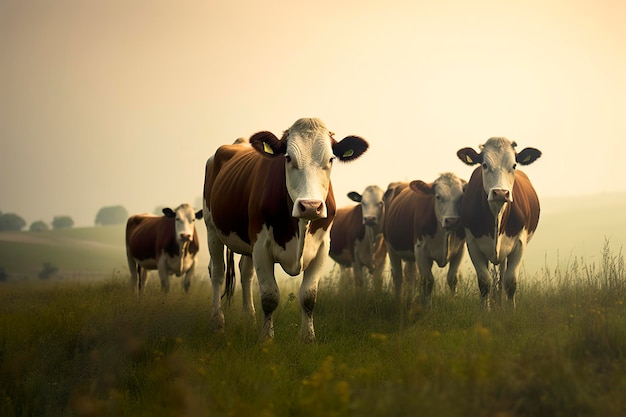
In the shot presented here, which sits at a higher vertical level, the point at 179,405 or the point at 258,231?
the point at 258,231

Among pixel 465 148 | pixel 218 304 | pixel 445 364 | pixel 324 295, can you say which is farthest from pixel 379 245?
pixel 445 364

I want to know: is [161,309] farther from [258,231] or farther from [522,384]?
[522,384]

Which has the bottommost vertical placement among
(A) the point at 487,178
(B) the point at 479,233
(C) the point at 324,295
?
(C) the point at 324,295

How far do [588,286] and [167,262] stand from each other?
34.5 ft

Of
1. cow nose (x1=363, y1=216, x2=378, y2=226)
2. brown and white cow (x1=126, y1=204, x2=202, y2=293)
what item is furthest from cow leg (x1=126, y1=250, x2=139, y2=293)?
cow nose (x1=363, y1=216, x2=378, y2=226)

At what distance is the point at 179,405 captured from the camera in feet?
17.0

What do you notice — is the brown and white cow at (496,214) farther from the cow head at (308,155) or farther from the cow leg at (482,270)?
the cow head at (308,155)

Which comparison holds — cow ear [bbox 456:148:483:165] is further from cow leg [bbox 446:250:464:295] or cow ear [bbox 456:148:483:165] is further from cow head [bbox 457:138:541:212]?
cow leg [bbox 446:250:464:295]

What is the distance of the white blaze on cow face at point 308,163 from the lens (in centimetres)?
764

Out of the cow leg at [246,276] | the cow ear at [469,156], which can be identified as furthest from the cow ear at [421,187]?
the cow leg at [246,276]

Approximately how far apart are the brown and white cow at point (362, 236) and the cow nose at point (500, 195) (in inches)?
202

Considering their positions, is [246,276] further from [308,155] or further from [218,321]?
[308,155]

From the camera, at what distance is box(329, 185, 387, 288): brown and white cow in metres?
15.3

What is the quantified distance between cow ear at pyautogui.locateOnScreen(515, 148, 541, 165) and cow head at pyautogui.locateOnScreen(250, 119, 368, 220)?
350cm
